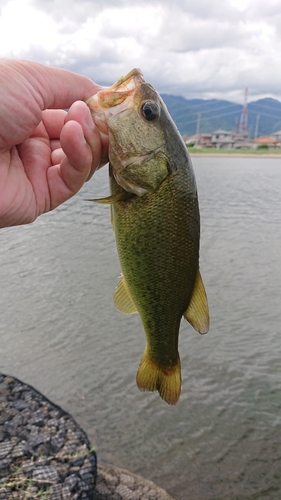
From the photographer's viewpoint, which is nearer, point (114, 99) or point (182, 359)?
point (114, 99)

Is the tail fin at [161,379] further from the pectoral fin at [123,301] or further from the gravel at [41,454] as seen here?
the gravel at [41,454]

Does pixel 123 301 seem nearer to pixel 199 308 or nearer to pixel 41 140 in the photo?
pixel 199 308

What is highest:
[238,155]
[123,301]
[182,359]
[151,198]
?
[151,198]

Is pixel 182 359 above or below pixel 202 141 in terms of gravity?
above

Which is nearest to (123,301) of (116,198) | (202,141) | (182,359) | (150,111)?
(116,198)

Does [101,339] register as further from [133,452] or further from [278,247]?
[278,247]

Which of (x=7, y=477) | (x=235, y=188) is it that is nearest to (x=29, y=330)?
(x=7, y=477)
